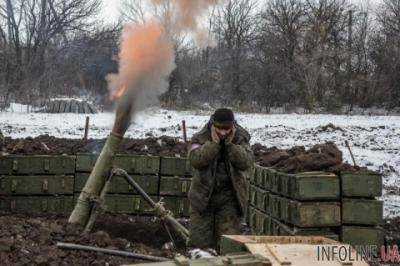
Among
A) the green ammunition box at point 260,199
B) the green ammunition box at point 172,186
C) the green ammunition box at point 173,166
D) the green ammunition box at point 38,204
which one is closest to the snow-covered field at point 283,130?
the green ammunition box at point 173,166

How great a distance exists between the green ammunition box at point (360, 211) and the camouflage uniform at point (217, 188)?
234 cm

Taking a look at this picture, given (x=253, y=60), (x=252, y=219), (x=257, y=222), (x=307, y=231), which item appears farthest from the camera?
(x=253, y=60)

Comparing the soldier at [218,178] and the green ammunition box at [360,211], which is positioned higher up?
the soldier at [218,178]

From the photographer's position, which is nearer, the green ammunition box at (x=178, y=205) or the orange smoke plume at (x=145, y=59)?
the orange smoke plume at (x=145, y=59)

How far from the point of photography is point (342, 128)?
20969 mm

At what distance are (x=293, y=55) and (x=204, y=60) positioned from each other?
7438 millimetres

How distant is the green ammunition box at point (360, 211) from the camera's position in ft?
28.2

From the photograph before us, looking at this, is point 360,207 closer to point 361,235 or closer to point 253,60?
point 361,235

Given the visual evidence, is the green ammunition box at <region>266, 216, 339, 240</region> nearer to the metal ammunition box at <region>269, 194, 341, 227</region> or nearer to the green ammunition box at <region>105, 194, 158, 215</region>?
the metal ammunition box at <region>269, 194, 341, 227</region>

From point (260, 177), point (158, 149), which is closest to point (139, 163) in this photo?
point (158, 149)

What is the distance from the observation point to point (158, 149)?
12.5m

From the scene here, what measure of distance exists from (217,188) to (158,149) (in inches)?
233

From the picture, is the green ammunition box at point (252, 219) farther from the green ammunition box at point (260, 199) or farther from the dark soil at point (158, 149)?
the dark soil at point (158, 149)

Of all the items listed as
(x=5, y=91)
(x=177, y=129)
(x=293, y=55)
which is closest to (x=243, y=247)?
(x=177, y=129)
